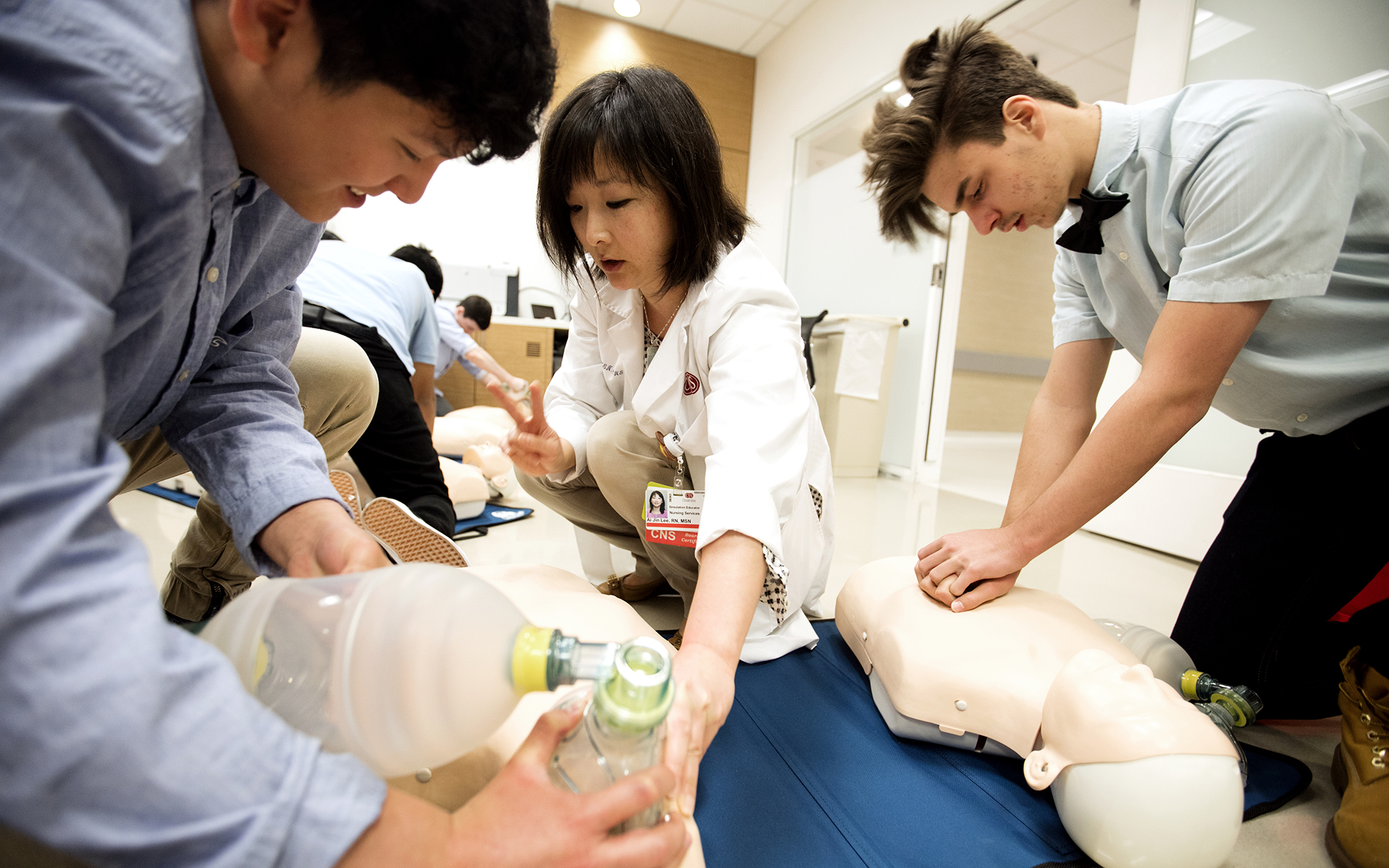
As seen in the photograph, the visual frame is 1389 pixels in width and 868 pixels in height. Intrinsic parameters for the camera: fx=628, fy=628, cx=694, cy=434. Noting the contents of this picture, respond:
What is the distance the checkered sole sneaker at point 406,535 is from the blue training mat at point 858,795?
648mm

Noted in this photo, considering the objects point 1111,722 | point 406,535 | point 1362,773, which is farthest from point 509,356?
point 1362,773

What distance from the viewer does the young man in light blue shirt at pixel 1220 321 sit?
816mm

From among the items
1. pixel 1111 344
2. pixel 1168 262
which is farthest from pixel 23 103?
pixel 1111 344

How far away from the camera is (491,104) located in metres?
0.45

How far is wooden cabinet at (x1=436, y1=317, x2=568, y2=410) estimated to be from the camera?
153 inches

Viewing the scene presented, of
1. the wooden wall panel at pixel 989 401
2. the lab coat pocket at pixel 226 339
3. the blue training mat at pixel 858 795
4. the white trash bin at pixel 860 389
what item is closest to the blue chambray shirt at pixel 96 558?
the lab coat pocket at pixel 226 339

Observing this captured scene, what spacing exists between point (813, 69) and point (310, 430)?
157 inches

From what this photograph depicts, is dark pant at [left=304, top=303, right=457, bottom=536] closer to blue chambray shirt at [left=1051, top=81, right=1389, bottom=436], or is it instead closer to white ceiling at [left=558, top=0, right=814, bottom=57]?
blue chambray shirt at [left=1051, top=81, right=1389, bottom=436]

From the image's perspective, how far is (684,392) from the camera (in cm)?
104

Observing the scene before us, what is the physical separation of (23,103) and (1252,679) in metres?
1.50

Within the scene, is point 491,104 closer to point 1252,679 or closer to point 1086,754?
point 1086,754

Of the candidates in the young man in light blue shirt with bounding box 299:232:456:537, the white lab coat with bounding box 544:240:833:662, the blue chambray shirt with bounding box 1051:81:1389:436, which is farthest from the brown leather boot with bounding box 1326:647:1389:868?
the young man in light blue shirt with bounding box 299:232:456:537

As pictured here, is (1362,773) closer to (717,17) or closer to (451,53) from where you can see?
(451,53)

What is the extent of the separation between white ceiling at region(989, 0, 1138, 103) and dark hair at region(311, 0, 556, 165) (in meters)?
2.88
